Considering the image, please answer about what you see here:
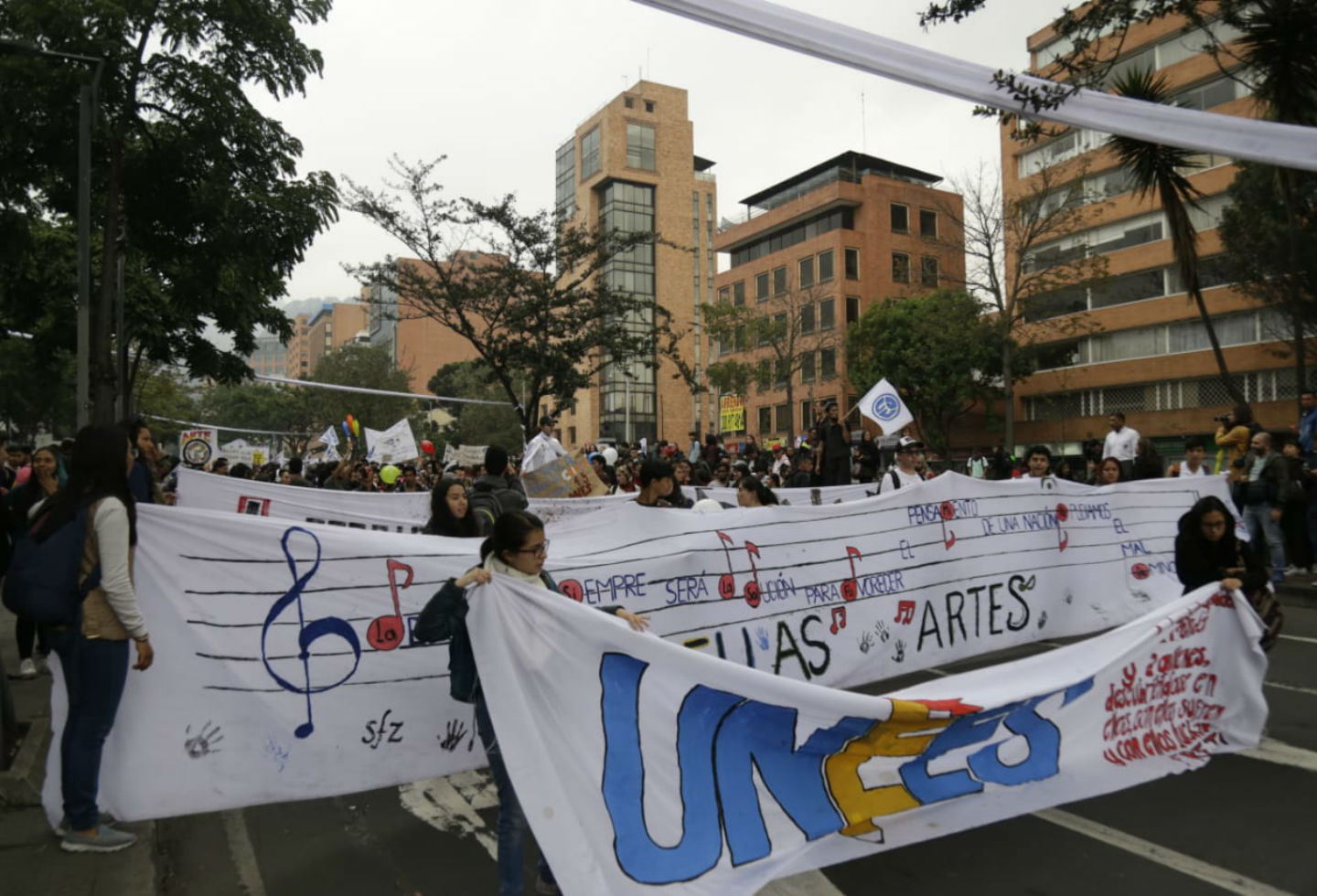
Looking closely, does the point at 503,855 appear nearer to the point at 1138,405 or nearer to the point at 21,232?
the point at 21,232

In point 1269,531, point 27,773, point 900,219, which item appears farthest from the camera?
point 900,219

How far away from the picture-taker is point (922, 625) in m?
6.76

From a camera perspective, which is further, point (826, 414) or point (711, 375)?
point (711, 375)

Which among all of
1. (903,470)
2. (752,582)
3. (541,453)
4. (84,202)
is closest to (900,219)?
(541,453)

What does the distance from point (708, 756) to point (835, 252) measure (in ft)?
189

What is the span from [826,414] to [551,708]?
8.54 meters

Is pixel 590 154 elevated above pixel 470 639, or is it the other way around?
pixel 590 154

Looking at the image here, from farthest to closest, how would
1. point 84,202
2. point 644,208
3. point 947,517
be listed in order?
point 644,208 < point 84,202 < point 947,517

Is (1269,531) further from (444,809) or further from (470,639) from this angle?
(470,639)

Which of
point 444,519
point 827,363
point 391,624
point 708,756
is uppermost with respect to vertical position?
point 827,363

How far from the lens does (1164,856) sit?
155 inches

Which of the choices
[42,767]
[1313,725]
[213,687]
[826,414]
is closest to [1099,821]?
[1313,725]

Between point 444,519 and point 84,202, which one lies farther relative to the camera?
point 84,202

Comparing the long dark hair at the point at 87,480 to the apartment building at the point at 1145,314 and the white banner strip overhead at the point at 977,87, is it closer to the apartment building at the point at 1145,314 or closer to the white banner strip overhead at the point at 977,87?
the white banner strip overhead at the point at 977,87
